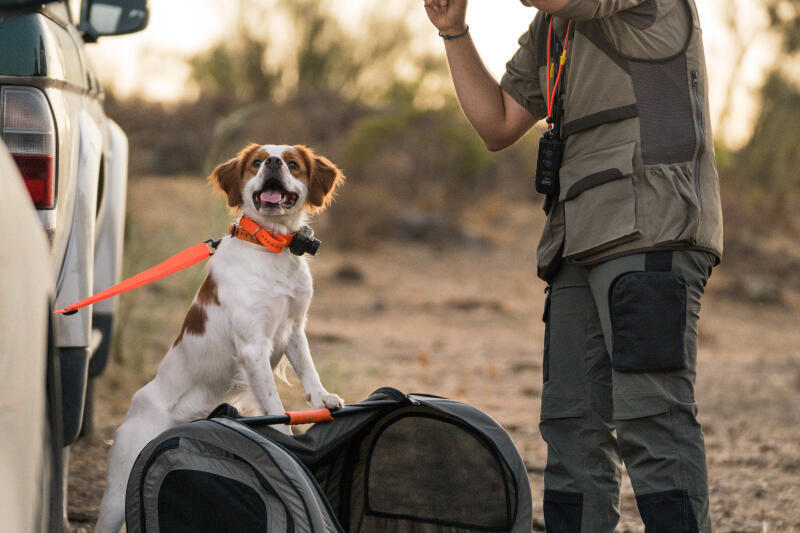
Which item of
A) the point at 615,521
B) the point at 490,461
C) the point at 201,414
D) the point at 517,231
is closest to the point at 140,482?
the point at 201,414

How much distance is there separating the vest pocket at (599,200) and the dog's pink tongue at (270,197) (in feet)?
3.57

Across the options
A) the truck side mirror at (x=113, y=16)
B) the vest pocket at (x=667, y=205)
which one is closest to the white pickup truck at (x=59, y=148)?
the truck side mirror at (x=113, y=16)

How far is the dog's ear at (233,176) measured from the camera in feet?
11.5

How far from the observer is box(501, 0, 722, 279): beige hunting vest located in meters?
2.62

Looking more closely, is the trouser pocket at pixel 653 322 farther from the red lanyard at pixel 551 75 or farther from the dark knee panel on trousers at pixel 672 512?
the red lanyard at pixel 551 75

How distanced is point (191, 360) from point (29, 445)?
5.04ft

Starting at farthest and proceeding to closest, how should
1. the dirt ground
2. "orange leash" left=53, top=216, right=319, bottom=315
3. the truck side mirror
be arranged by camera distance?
the dirt ground < the truck side mirror < "orange leash" left=53, top=216, right=319, bottom=315

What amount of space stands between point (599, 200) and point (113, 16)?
8.49 feet

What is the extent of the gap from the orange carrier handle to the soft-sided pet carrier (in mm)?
25

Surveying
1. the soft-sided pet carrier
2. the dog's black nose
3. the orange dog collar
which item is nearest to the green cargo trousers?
the soft-sided pet carrier

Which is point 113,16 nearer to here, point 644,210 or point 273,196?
point 273,196

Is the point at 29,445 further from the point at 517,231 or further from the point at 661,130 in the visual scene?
the point at 517,231

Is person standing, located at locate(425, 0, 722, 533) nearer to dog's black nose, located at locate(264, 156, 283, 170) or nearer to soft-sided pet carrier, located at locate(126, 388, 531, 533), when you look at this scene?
soft-sided pet carrier, located at locate(126, 388, 531, 533)

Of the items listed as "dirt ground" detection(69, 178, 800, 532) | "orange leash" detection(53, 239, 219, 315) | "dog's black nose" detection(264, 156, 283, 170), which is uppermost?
"dog's black nose" detection(264, 156, 283, 170)
